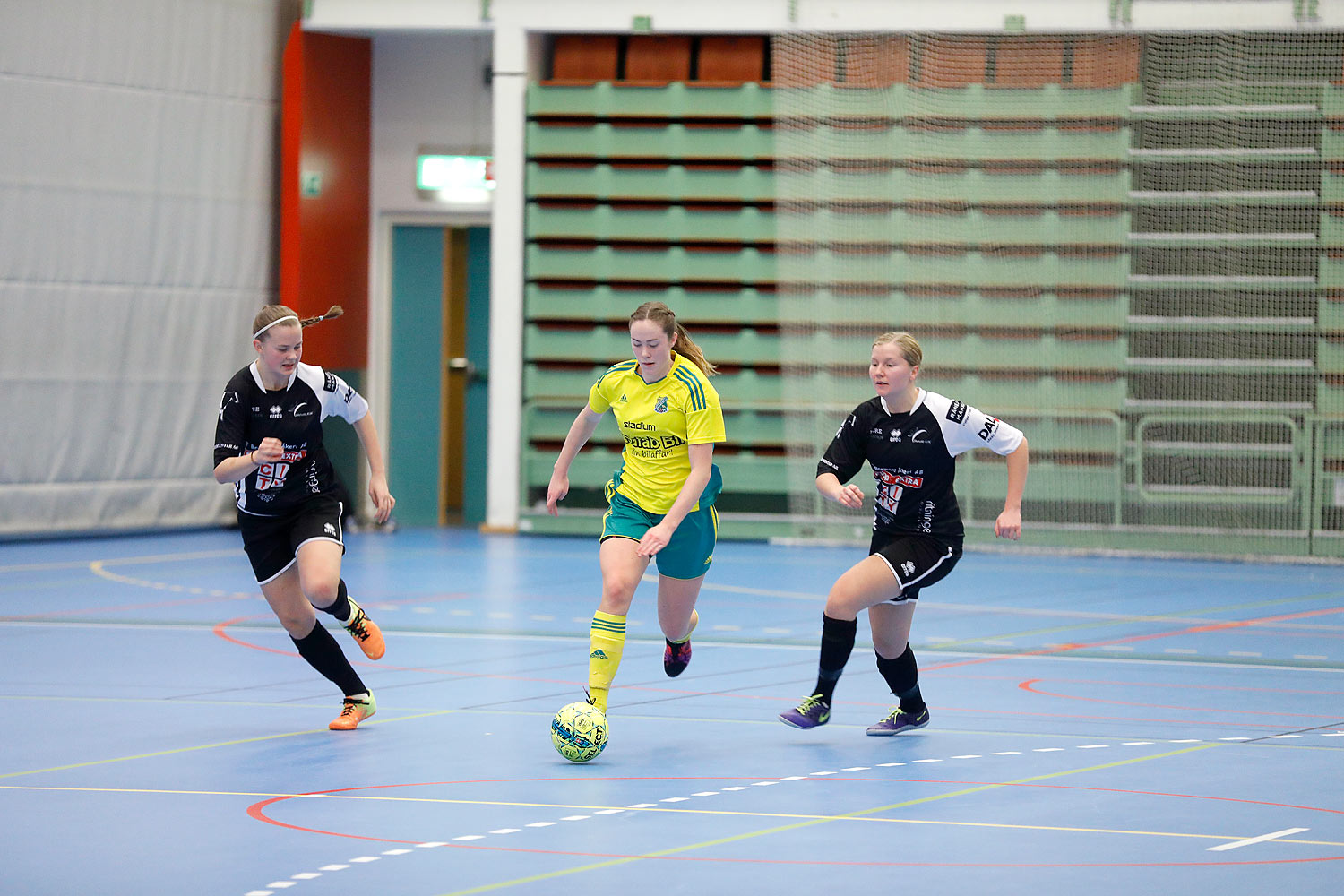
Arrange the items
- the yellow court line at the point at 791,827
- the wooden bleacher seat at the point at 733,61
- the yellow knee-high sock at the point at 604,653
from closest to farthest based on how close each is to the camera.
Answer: the yellow court line at the point at 791,827 → the yellow knee-high sock at the point at 604,653 → the wooden bleacher seat at the point at 733,61

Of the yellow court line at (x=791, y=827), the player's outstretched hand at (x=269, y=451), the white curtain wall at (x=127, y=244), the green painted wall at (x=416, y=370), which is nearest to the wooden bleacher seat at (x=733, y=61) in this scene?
the green painted wall at (x=416, y=370)

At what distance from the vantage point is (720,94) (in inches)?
598

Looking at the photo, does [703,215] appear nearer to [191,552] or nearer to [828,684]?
[191,552]

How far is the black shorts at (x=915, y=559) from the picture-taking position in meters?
6.32

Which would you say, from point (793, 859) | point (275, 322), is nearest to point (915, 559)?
point (793, 859)

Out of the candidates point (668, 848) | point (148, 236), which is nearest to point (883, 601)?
point (668, 848)

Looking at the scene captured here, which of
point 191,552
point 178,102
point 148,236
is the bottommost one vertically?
point 191,552

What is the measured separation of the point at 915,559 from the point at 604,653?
4.03ft

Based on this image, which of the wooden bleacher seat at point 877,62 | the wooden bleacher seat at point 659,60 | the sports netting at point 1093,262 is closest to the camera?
the sports netting at point 1093,262

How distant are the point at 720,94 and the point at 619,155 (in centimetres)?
108

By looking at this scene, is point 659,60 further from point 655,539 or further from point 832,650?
point 655,539

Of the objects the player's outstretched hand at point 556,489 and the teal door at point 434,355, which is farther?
the teal door at point 434,355

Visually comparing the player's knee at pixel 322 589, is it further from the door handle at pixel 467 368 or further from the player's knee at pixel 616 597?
the door handle at pixel 467 368

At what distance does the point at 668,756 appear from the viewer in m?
6.07
